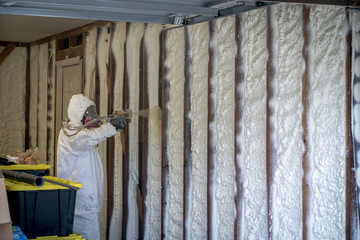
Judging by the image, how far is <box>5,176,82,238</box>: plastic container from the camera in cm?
387

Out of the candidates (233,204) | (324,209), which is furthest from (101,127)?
(324,209)

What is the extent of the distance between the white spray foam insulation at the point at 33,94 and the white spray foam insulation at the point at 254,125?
17.8 ft

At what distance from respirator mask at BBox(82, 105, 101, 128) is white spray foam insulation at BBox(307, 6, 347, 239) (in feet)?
7.71

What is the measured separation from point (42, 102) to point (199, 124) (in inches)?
177

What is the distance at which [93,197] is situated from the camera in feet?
18.1

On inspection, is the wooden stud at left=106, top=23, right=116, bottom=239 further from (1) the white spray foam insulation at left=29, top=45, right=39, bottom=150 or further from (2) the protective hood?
(1) the white spray foam insulation at left=29, top=45, right=39, bottom=150

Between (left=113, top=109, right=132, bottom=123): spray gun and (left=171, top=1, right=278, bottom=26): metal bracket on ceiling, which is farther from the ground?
(left=171, top=1, right=278, bottom=26): metal bracket on ceiling

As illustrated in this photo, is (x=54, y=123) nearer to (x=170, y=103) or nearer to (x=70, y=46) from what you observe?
(x=70, y=46)

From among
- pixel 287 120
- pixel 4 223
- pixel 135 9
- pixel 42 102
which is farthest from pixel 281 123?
pixel 42 102

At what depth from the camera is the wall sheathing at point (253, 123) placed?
4.02 metres

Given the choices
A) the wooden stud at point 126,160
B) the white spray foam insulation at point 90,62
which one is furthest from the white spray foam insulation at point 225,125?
the white spray foam insulation at point 90,62

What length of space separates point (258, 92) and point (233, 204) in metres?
1.03

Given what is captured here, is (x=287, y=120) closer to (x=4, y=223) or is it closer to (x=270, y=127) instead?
(x=270, y=127)

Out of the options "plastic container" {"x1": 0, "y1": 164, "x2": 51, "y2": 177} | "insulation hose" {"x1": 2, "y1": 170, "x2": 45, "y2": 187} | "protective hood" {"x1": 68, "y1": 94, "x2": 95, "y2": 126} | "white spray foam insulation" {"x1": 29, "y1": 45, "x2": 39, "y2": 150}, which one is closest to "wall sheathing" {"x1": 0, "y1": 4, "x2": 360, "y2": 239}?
"protective hood" {"x1": 68, "y1": 94, "x2": 95, "y2": 126}
